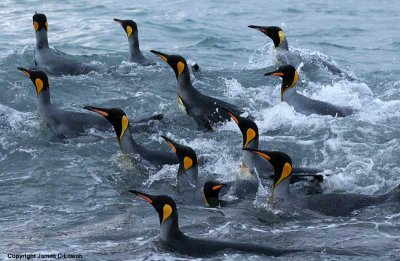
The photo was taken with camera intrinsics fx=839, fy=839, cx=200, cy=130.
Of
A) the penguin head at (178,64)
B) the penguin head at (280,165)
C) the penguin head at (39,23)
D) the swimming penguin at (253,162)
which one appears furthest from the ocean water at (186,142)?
the penguin head at (39,23)

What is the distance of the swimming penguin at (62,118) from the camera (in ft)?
30.6

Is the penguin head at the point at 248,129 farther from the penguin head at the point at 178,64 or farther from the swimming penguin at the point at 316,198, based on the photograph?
the penguin head at the point at 178,64

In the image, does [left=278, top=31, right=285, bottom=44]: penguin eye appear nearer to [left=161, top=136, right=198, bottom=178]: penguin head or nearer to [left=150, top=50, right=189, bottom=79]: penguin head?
[left=150, top=50, right=189, bottom=79]: penguin head

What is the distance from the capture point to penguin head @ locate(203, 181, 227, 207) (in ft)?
23.6

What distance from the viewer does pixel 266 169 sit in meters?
8.00

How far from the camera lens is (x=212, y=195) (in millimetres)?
7234

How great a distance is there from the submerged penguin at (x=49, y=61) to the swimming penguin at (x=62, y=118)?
88.5 inches

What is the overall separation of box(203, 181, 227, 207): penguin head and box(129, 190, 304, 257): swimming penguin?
3.41ft

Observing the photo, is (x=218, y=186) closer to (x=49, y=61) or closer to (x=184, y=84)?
(x=184, y=84)

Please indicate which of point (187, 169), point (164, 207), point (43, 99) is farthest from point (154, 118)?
point (164, 207)

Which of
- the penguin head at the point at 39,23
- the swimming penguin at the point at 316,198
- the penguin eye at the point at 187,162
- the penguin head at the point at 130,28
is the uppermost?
the penguin head at the point at 39,23

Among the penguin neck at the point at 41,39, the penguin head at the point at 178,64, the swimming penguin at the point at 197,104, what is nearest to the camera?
the swimming penguin at the point at 197,104

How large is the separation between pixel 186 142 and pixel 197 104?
3.29 feet

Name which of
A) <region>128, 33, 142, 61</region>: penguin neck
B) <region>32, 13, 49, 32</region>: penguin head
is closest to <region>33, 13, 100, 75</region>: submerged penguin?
<region>32, 13, 49, 32</region>: penguin head
